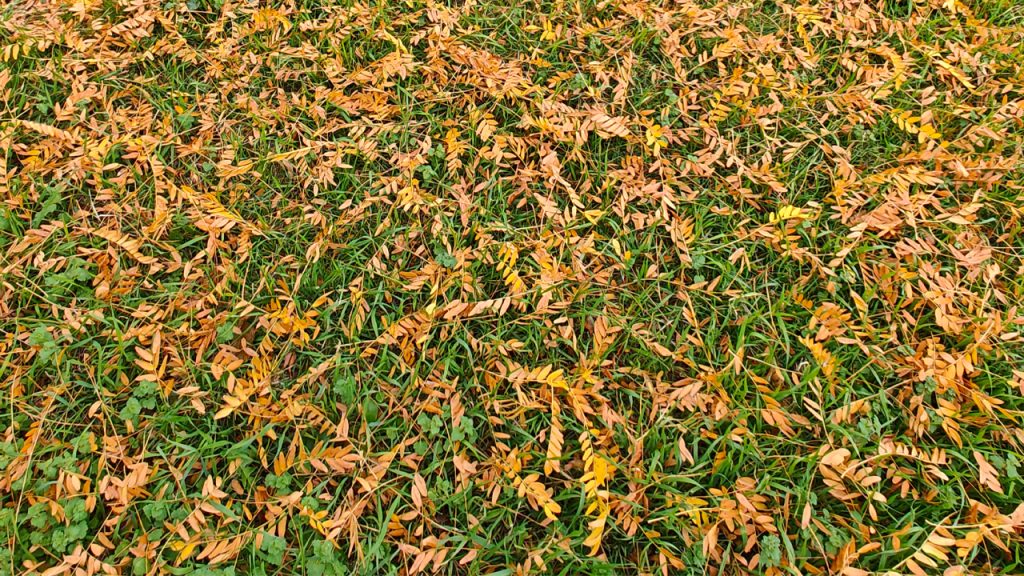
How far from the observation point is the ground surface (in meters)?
1.88

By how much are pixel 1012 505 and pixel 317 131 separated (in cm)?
281

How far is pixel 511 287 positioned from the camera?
2301mm

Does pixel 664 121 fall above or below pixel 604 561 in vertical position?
above

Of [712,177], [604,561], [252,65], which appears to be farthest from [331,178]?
[604,561]

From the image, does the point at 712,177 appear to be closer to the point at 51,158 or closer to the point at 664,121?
the point at 664,121

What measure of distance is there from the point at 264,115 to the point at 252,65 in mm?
354

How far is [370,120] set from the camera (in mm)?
2734

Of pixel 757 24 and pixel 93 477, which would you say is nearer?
pixel 93 477

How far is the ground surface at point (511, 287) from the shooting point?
1.88m

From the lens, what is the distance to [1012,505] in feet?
6.17

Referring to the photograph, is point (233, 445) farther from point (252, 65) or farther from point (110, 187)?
point (252, 65)

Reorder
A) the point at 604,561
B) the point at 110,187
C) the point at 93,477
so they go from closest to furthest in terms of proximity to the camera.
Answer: the point at 604,561
the point at 93,477
the point at 110,187

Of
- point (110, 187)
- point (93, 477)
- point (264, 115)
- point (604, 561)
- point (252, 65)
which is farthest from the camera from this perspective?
point (252, 65)

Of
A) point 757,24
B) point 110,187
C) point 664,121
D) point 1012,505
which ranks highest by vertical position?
point 757,24
